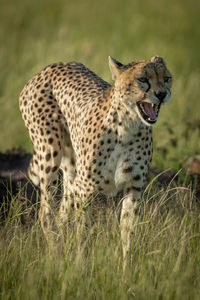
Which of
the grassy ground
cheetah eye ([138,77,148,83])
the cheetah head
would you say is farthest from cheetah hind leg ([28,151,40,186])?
cheetah eye ([138,77,148,83])

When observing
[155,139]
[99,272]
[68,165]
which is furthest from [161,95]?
[155,139]

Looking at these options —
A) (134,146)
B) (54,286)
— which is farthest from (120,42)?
(54,286)

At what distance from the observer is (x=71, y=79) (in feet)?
13.4

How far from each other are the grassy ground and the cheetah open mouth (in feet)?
1.45

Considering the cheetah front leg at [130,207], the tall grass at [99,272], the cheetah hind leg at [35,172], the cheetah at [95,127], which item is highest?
the cheetah at [95,127]

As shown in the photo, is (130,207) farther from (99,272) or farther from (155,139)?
(155,139)

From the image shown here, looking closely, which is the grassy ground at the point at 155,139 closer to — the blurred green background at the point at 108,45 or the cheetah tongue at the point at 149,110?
the blurred green background at the point at 108,45

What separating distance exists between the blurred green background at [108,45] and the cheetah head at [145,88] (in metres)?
2.13

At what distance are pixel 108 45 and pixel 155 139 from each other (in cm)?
444

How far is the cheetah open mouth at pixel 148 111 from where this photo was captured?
3141 millimetres

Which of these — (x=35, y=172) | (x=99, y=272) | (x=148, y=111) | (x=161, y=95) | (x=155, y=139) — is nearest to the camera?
(x=99, y=272)

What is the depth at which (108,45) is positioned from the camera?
391 inches

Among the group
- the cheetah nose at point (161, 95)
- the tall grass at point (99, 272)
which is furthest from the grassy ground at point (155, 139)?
the cheetah nose at point (161, 95)

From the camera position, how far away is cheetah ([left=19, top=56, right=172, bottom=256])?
10.4 feet
